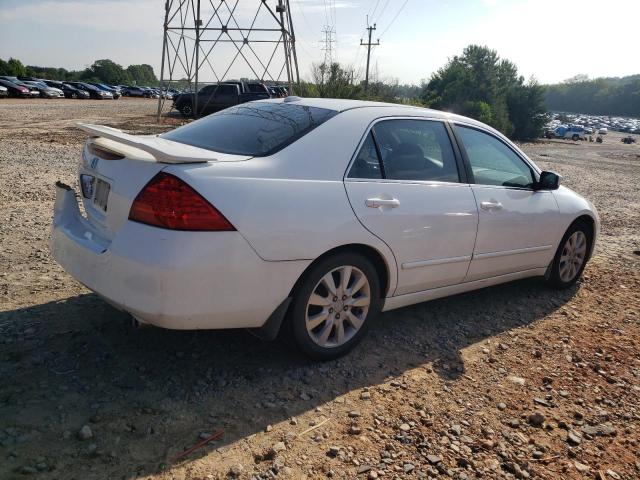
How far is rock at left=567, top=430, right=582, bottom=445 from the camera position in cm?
282

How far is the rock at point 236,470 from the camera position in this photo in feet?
7.71

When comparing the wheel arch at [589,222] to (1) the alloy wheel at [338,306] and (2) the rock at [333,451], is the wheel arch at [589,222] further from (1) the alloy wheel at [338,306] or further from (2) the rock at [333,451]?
(2) the rock at [333,451]

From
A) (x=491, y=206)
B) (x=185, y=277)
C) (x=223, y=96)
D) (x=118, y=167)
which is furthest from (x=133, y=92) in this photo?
(x=185, y=277)

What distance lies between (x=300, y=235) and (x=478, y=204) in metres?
1.64

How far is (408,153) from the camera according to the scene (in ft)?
12.1

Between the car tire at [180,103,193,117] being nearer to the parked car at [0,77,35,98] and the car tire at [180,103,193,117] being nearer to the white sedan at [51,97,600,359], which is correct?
the parked car at [0,77,35,98]

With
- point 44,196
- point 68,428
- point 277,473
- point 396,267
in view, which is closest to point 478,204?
point 396,267

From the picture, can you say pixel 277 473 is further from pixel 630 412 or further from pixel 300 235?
pixel 630 412

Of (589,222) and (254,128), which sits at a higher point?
(254,128)

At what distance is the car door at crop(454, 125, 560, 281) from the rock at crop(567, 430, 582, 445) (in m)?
1.41

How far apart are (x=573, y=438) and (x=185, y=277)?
2.22 metres

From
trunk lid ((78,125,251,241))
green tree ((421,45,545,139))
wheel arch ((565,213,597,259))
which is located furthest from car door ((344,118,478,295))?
green tree ((421,45,545,139))

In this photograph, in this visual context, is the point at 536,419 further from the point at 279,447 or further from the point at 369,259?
the point at 279,447

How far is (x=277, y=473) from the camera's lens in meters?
2.39
